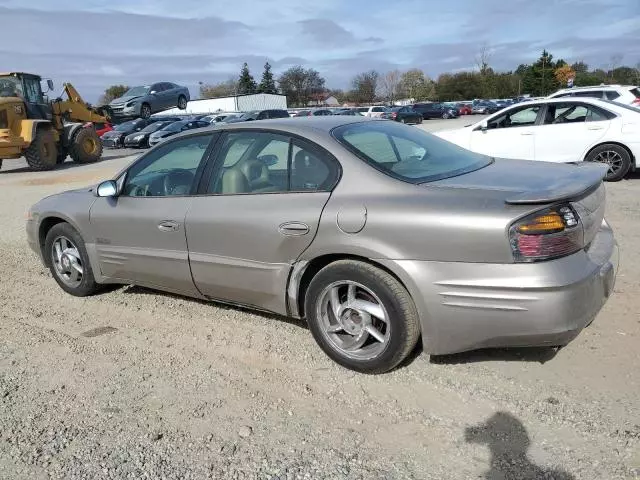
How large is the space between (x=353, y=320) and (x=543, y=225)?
1.23 metres

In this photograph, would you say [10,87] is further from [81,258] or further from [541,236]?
[541,236]

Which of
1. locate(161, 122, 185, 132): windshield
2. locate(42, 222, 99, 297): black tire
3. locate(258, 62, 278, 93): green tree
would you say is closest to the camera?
locate(42, 222, 99, 297): black tire

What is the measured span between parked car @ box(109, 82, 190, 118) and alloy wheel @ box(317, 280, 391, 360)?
3103 centimetres

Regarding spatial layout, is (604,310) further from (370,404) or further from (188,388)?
(188,388)

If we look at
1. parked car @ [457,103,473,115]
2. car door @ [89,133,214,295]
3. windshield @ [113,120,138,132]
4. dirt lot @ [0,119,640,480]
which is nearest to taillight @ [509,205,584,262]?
dirt lot @ [0,119,640,480]

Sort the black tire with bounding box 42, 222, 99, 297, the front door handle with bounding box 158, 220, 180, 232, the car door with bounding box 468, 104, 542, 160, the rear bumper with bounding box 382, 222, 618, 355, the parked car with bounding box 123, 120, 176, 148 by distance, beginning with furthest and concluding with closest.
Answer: the parked car with bounding box 123, 120, 176, 148
the car door with bounding box 468, 104, 542, 160
the black tire with bounding box 42, 222, 99, 297
the front door handle with bounding box 158, 220, 180, 232
the rear bumper with bounding box 382, 222, 618, 355

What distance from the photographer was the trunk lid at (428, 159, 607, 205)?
2955 mm

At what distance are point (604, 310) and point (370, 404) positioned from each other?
2076mm

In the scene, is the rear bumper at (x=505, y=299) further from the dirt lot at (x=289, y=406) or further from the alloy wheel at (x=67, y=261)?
the alloy wheel at (x=67, y=261)

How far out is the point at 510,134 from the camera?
10109mm

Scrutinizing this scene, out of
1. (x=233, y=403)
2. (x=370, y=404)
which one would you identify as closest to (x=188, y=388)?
(x=233, y=403)

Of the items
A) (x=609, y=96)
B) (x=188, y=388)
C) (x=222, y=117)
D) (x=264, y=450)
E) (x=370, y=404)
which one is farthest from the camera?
(x=222, y=117)

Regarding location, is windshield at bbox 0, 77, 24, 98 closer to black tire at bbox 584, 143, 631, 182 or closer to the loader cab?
the loader cab

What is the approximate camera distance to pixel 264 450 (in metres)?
2.80
